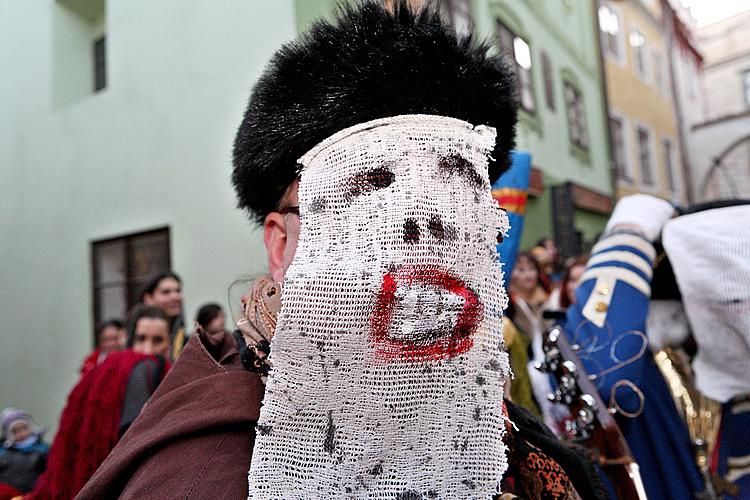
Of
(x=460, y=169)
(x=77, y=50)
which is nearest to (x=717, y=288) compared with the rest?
(x=460, y=169)

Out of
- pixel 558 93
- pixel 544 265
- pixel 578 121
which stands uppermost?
pixel 558 93

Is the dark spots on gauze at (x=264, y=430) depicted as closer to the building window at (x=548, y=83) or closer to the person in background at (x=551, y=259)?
the person in background at (x=551, y=259)

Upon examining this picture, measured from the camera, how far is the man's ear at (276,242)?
104 cm

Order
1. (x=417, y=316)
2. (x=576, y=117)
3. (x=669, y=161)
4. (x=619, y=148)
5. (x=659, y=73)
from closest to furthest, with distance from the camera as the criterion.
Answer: (x=417, y=316), (x=576, y=117), (x=619, y=148), (x=659, y=73), (x=669, y=161)

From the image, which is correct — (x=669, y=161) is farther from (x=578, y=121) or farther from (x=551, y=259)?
(x=551, y=259)

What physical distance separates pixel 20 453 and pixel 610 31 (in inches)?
325

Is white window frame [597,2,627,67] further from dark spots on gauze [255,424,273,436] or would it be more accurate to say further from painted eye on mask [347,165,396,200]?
dark spots on gauze [255,424,273,436]

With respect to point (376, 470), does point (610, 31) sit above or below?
above

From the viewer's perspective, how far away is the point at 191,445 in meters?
0.85

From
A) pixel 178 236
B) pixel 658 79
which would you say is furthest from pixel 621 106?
pixel 178 236

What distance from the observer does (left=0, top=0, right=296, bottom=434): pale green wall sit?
441cm

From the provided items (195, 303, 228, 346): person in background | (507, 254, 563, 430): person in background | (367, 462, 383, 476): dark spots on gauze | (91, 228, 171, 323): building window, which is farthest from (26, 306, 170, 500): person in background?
(91, 228, 171, 323): building window

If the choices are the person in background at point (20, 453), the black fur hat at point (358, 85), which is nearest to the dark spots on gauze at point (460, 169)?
the black fur hat at point (358, 85)

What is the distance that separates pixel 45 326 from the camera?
6176mm
